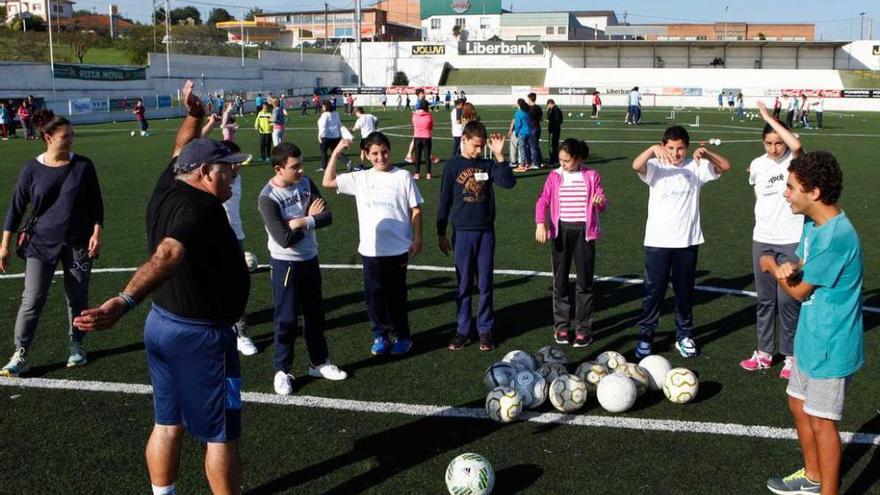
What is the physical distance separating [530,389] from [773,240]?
2555 mm

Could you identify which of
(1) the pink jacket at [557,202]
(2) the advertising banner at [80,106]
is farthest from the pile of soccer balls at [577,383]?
(2) the advertising banner at [80,106]

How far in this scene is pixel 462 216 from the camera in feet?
23.6

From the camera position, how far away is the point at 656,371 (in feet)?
20.7

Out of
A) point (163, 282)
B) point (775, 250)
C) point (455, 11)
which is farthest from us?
point (455, 11)

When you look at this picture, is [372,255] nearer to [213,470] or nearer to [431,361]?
[431,361]

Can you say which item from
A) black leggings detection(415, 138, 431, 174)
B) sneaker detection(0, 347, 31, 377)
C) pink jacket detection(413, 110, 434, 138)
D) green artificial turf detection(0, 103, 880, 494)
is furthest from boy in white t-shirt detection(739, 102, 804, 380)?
black leggings detection(415, 138, 431, 174)

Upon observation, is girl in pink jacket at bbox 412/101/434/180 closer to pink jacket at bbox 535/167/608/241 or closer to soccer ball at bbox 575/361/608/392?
pink jacket at bbox 535/167/608/241

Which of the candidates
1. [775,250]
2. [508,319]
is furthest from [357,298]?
[775,250]

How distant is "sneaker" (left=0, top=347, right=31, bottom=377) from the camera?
6734mm

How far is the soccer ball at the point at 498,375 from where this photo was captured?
6.19 meters

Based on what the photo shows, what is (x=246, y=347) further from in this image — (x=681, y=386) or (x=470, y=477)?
(x=681, y=386)

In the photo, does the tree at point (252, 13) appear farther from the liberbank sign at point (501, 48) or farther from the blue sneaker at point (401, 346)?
the blue sneaker at point (401, 346)

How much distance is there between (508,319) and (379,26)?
125283mm

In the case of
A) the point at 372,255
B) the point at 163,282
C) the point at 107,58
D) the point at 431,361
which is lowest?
the point at 431,361
